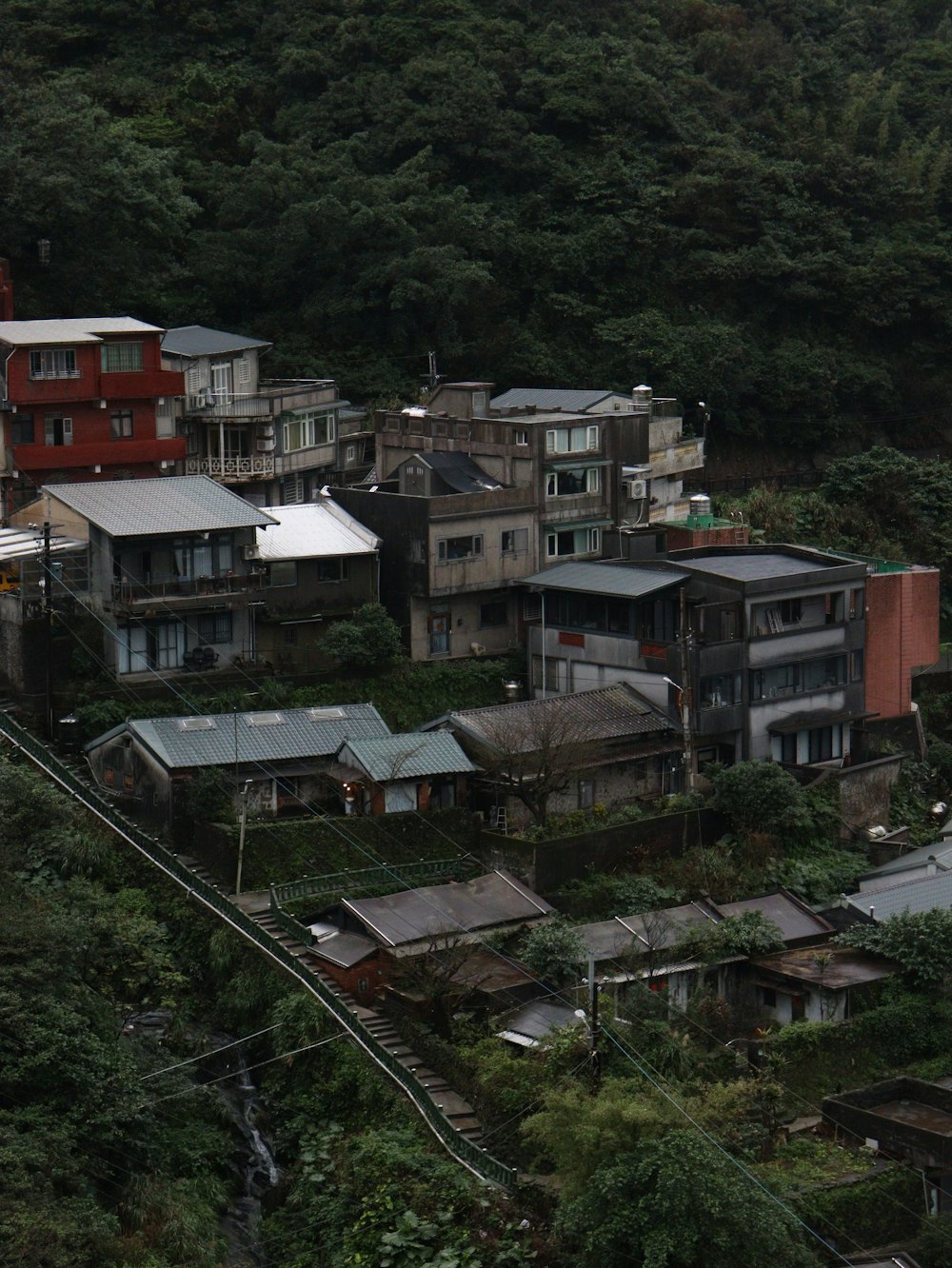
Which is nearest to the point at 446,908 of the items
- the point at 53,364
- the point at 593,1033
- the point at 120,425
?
the point at 593,1033

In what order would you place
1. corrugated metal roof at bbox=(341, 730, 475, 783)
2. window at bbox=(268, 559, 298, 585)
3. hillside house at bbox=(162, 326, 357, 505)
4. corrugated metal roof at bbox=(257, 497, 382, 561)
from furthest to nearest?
Answer: hillside house at bbox=(162, 326, 357, 505) < corrugated metal roof at bbox=(257, 497, 382, 561) < window at bbox=(268, 559, 298, 585) < corrugated metal roof at bbox=(341, 730, 475, 783)

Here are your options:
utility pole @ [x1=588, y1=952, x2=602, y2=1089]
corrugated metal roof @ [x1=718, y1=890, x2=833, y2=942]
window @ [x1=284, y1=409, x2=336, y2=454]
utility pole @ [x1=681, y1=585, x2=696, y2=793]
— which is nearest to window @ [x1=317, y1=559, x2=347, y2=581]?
window @ [x1=284, y1=409, x2=336, y2=454]

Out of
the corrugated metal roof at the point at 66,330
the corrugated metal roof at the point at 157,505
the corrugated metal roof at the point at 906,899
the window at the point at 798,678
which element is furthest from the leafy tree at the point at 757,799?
the corrugated metal roof at the point at 66,330

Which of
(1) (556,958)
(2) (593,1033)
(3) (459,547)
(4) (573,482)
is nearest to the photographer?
(2) (593,1033)

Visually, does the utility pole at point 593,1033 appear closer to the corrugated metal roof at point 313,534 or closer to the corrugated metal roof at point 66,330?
the corrugated metal roof at point 313,534

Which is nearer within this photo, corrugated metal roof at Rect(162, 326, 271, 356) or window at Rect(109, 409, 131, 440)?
window at Rect(109, 409, 131, 440)

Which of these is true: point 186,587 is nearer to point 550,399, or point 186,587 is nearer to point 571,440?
point 571,440

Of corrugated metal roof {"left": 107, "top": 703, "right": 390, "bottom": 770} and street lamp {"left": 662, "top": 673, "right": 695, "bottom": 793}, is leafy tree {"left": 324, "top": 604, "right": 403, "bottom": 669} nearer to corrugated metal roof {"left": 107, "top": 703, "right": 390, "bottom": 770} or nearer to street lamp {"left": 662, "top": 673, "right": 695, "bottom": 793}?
corrugated metal roof {"left": 107, "top": 703, "right": 390, "bottom": 770}
